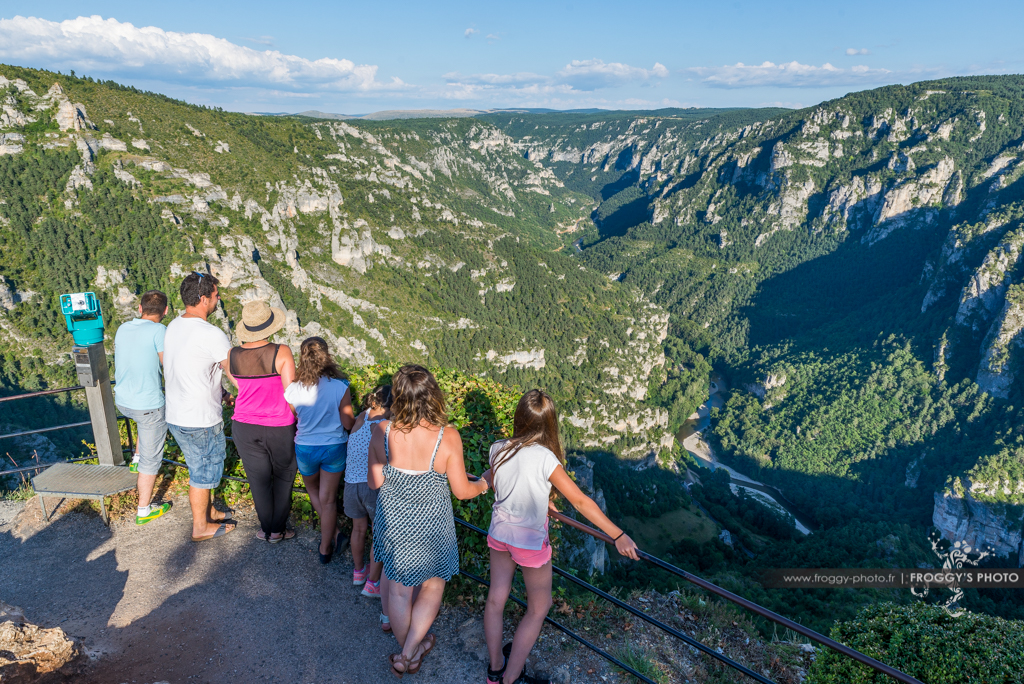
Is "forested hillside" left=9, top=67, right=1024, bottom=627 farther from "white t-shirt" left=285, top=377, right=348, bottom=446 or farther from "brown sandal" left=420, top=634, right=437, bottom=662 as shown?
"white t-shirt" left=285, top=377, right=348, bottom=446

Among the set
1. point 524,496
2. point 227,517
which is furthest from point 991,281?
point 227,517

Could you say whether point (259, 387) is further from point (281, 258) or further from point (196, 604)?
point (281, 258)

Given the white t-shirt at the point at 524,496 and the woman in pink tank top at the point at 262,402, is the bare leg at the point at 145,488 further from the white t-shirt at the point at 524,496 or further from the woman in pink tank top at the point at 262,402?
the white t-shirt at the point at 524,496

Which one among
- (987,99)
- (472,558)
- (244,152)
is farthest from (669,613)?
(987,99)

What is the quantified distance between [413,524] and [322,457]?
212cm

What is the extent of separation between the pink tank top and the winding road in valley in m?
85.7

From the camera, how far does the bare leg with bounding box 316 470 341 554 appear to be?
19.6ft

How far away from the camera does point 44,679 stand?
4074 millimetres

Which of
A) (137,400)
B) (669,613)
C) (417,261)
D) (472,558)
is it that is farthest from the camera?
(417,261)

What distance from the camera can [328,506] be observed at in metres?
6.13

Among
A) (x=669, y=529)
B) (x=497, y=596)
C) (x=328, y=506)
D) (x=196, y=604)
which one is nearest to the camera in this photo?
(x=497, y=596)

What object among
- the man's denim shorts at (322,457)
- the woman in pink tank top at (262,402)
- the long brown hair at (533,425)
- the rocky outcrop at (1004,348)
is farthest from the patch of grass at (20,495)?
the rocky outcrop at (1004,348)

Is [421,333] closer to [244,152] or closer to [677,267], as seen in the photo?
[244,152]

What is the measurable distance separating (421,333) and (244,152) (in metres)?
77.2
